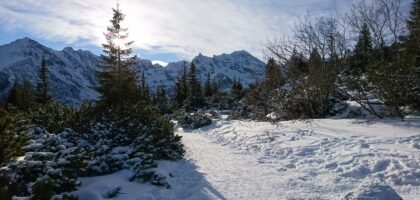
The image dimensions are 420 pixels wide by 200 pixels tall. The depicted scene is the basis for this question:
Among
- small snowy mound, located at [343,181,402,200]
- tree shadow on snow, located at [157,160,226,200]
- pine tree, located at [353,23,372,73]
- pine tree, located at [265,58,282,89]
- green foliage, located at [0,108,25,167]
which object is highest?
pine tree, located at [353,23,372,73]

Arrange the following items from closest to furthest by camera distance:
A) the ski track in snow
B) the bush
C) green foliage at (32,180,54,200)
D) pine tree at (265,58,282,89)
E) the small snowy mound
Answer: green foliage at (32,180,54,200) < the small snowy mound < the ski track in snow < pine tree at (265,58,282,89) < the bush

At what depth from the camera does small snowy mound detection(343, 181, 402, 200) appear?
655 cm

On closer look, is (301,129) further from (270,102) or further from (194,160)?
(270,102)

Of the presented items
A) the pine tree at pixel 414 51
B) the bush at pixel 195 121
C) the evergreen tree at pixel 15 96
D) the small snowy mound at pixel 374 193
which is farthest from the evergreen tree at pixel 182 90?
the small snowy mound at pixel 374 193

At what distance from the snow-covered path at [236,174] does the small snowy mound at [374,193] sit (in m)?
1.37

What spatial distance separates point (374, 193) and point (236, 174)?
3.50 m

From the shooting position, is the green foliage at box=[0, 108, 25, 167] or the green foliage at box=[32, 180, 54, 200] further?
the green foliage at box=[0, 108, 25, 167]

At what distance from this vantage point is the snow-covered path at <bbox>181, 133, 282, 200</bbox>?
7.71 metres

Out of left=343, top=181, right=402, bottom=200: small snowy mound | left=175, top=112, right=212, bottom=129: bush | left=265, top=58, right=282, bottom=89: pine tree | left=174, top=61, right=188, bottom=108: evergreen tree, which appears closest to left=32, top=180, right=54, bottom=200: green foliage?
left=343, top=181, right=402, bottom=200: small snowy mound

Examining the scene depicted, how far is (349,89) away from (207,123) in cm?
1139

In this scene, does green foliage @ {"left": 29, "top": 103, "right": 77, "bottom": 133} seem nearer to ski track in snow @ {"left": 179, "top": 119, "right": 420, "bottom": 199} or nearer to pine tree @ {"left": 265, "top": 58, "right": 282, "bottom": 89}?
ski track in snow @ {"left": 179, "top": 119, "right": 420, "bottom": 199}

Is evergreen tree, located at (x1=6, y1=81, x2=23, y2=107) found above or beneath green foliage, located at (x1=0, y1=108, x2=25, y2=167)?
above

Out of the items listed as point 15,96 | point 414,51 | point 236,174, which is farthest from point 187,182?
point 15,96

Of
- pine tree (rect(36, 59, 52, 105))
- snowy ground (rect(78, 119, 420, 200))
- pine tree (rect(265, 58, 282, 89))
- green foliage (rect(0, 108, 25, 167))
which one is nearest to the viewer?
green foliage (rect(0, 108, 25, 167))
